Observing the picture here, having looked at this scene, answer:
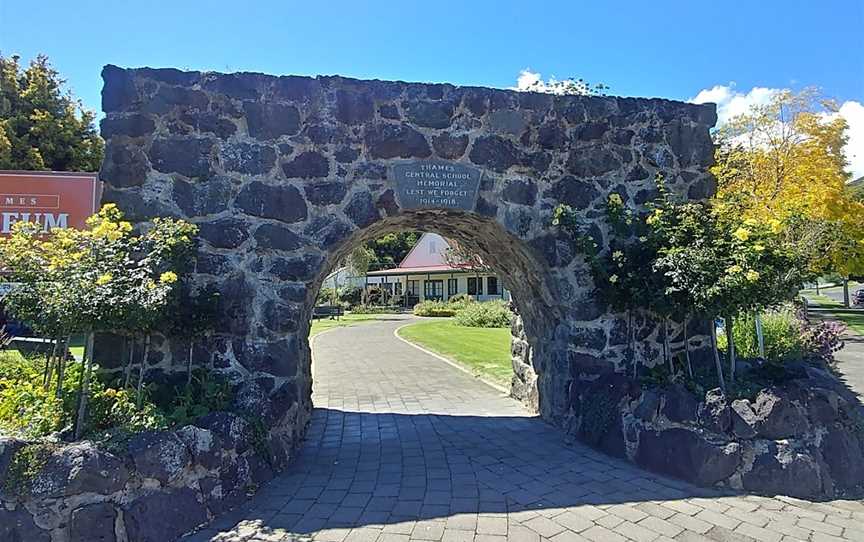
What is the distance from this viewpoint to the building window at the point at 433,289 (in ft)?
161

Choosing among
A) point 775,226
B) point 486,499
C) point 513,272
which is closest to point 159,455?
point 486,499

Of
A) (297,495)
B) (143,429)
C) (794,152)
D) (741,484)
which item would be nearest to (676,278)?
(741,484)

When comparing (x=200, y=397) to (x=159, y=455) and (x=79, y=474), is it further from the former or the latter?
(x=79, y=474)

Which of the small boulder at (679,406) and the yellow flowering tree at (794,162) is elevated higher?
the yellow flowering tree at (794,162)

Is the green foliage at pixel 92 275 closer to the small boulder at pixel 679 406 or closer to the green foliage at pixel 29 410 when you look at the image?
the green foliage at pixel 29 410

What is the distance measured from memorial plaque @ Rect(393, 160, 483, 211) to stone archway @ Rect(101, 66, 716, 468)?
0.02 meters

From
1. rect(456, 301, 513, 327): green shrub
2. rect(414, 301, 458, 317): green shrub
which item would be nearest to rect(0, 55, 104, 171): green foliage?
rect(456, 301, 513, 327): green shrub

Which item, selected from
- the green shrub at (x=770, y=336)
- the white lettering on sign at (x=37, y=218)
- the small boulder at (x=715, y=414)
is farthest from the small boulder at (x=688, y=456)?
the white lettering on sign at (x=37, y=218)

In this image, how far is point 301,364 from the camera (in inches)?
222

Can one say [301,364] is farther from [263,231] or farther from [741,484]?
[741,484]

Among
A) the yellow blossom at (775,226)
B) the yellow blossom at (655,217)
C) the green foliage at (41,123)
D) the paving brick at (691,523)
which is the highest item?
the green foliage at (41,123)

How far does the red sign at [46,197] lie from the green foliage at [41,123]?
749 centimetres

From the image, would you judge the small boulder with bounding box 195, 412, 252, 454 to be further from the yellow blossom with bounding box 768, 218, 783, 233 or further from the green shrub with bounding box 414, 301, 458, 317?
the green shrub with bounding box 414, 301, 458, 317

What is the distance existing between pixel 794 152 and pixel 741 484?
15975 mm
